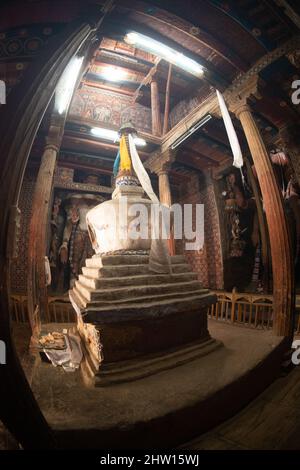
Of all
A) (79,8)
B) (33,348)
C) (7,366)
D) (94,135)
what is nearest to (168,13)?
(79,8)

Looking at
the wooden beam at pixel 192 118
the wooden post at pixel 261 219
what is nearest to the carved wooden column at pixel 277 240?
the wooden beam at pixel 192 118

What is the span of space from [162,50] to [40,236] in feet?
18.0

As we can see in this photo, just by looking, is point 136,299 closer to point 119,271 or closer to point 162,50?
point 119,271

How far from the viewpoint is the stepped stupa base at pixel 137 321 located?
216 cm

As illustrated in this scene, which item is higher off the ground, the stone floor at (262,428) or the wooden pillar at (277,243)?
Result: the wooden pillar at (277,243)

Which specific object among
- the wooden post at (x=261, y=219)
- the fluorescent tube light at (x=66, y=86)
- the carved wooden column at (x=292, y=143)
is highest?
the fluorescent tube light at (x=66, y=86)

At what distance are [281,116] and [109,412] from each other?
323 inches

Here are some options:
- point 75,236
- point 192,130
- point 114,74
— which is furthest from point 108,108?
point 75,236

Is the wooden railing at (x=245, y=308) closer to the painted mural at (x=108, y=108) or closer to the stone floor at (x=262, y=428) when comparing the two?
the stone floor at (x=262, y=428)

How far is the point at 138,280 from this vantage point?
8.98 feet

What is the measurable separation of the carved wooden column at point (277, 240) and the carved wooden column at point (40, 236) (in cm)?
483

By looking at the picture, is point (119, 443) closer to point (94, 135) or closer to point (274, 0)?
point (274, 0)

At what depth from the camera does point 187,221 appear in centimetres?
993

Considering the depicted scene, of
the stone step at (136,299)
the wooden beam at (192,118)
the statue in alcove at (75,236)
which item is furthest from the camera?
the statue in alcove at (75,236)
